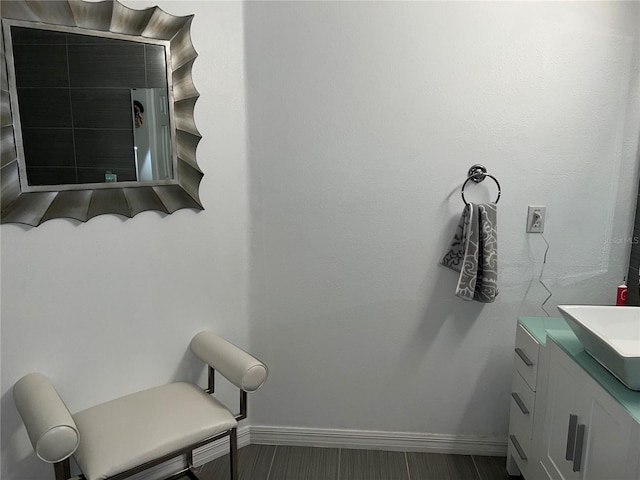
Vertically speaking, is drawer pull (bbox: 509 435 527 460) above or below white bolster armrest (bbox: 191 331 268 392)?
below

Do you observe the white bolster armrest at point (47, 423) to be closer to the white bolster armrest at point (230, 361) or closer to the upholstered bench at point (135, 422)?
the upholstered bench at point (135, 422)

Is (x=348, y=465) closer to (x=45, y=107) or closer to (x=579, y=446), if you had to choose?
(x=579, y=446)

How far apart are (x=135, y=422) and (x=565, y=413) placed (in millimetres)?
1513

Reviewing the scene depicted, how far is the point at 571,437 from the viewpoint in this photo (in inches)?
66.8

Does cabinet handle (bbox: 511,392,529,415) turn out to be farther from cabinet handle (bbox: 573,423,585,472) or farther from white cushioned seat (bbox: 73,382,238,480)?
white cushioned seat (bbox: 73,382,238,480)

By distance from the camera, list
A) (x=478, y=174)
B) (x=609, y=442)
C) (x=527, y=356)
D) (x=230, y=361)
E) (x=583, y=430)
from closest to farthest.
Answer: (x=609, y=442)
(x=583, y=430)
(x=230, y=361)
(x=527, y=356)
(x=478, y=174)

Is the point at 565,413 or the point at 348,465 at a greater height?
the point at 565,413

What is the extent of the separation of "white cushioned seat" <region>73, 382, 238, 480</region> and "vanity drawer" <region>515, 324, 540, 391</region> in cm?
119

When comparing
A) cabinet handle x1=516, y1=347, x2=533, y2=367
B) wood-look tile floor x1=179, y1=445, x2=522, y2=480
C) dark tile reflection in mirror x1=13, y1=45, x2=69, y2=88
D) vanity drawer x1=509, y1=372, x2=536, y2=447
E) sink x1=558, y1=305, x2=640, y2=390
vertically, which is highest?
dark tile reflection in mirror x1=13, y1=45, x2=69, y2=88

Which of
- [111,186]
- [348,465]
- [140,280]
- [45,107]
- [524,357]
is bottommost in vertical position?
[348,465]

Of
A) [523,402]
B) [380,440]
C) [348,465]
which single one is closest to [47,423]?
[348,465]

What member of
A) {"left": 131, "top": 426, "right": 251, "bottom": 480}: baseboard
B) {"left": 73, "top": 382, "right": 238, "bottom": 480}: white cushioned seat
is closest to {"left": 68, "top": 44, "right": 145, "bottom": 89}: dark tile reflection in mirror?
{"left": 73, "top": 382, "right": 238, "bottom": 480}: white cushioned seat

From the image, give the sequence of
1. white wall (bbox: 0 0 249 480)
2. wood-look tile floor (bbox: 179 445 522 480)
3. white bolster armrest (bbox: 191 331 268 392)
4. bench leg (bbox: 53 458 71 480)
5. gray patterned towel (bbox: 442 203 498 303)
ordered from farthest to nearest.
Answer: wood-look tile floor (bbox: 179 445 522 480) < gray patterned towel (bbox: 442 203 498 303) < white bolster armrest (bbox: 191 331 268 392) < white wall (bbox: 0 0 249 480) < bench leg (bbox: 53 458 71 480)

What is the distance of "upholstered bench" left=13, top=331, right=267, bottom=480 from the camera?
155 centimetres
